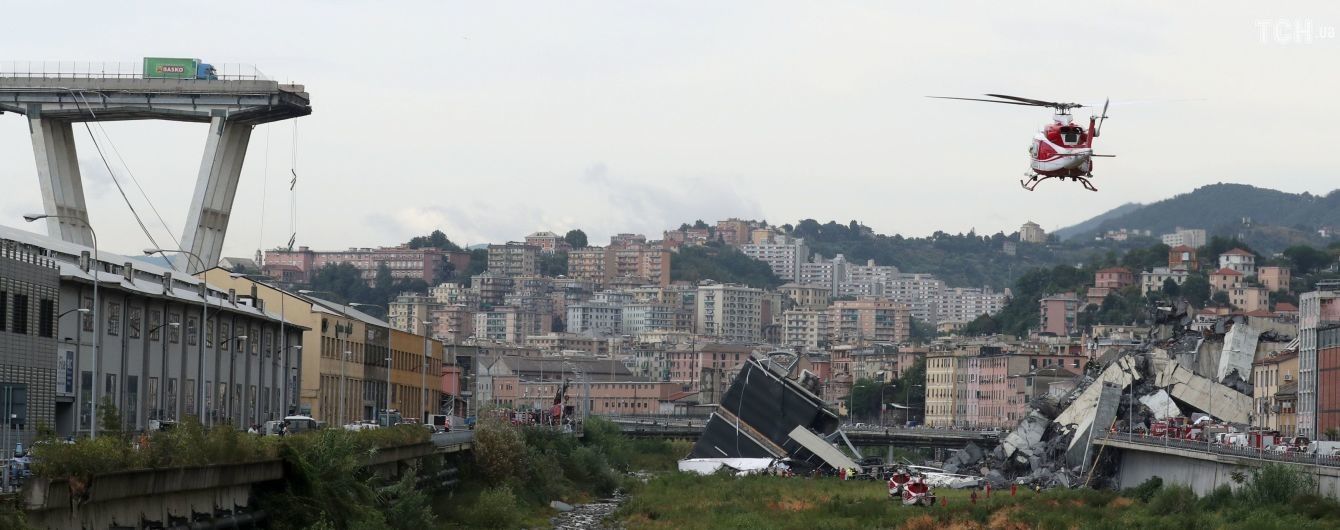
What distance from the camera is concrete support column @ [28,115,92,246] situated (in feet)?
272

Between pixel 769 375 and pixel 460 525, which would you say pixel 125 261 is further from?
pixel 769 375

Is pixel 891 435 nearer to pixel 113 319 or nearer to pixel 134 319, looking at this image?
pixel 134 319

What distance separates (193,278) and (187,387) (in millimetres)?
13699

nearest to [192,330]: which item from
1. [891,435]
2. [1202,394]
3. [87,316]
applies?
[87,316]

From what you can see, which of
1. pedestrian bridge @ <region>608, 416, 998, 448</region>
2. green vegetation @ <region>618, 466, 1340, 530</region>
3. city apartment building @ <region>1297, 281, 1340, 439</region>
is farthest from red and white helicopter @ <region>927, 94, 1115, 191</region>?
pedestrian bridge @ <region>608, 416, 998, 448</region>

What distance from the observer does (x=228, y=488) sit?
148ft

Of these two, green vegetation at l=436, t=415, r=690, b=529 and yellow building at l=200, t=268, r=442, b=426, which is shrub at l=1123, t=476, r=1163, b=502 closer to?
green vegetation at l=436, t=415, r=690, b=529

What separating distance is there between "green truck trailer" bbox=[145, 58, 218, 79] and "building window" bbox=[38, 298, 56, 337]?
35170 mm

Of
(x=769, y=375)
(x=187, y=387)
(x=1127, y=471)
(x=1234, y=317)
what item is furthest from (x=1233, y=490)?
(x=1234, y=317)

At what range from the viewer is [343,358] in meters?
98.6

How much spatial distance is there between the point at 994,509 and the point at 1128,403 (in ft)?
104

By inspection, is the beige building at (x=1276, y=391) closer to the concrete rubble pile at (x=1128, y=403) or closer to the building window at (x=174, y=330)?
the concrete rubble pile at (x=1128, y=403)

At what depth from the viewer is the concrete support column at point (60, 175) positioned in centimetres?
8288

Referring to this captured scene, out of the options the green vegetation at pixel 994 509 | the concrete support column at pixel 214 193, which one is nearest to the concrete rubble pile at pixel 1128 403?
the green vegetation at pixel 994 509
